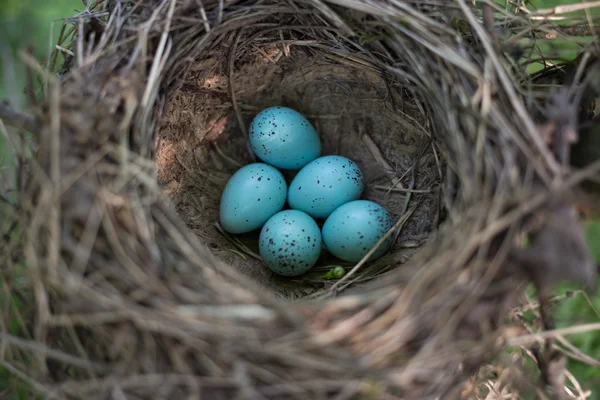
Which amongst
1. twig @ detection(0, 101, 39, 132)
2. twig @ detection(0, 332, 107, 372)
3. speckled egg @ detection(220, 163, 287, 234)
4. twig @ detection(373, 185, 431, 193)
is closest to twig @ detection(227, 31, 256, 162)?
speckled egg @ detection(220, 163, 287, 234)

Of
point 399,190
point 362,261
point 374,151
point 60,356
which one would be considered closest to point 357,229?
point 362,261

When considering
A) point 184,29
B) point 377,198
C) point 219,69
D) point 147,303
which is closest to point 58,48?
point 184,29

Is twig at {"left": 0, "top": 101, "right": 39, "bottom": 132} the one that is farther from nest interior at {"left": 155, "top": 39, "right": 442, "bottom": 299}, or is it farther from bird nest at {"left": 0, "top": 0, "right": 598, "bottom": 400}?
nest interior at {"left": 155, "top": 39, "right": 442, "bottom": 299}

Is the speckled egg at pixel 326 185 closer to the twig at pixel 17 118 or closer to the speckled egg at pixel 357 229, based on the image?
the speckled egg at pixel 357 229

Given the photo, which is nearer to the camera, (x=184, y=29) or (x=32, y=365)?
(x=32, y=365)

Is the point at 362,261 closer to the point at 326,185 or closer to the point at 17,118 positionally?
the point at 326,185

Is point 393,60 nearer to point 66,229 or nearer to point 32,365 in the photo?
point 66,229
